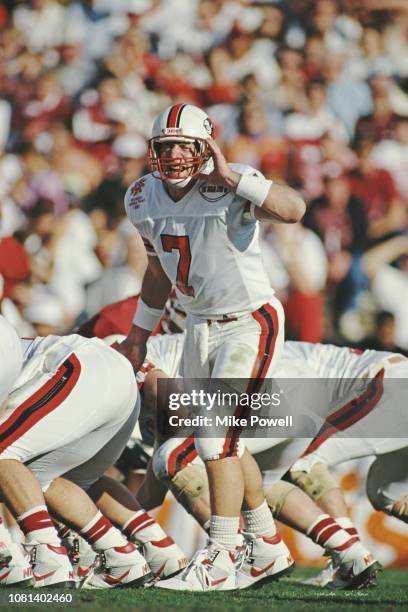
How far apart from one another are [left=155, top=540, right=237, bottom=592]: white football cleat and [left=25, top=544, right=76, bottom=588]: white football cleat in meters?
0.46

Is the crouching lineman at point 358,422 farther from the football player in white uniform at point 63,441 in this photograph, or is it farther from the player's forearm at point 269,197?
the football player in white uniform at point 63,441

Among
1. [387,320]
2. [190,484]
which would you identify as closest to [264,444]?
[190,484]

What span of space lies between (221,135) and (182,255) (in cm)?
513

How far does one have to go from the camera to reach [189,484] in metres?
5.03

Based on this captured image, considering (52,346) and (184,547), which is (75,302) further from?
(52,346)

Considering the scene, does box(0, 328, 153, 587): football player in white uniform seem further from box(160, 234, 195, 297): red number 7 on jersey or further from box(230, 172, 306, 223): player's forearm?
box(230, 172, 306, 223): player's forearm

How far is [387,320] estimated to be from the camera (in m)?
7.75

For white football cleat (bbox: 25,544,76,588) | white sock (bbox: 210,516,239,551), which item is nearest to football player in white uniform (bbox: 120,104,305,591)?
white sock (bbox: 210,516,239,551)

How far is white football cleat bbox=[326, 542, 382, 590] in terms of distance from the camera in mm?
4996

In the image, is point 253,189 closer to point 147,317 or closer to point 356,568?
point 147,317

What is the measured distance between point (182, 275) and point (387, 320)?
3.22 meters

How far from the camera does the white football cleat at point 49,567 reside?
4125 millimetres

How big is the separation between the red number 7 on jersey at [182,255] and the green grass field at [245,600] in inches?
53.4

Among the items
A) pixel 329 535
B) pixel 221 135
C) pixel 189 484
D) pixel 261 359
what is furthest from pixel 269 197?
pixel 221 135
